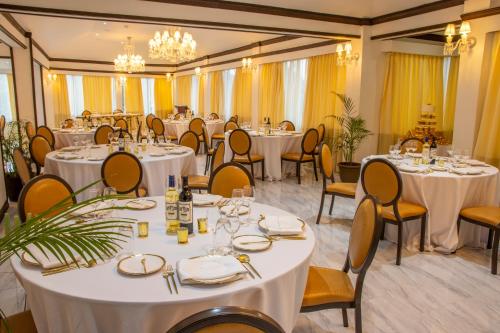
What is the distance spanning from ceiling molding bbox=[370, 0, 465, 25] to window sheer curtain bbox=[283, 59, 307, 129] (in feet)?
8.39

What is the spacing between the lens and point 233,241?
6.89ft

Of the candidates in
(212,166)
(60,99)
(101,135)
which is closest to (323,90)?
(212,166)

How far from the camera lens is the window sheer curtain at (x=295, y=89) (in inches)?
376

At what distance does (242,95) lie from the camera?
12.0 meters

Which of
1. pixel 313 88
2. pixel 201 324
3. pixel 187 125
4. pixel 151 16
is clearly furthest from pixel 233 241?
pixel 187 125

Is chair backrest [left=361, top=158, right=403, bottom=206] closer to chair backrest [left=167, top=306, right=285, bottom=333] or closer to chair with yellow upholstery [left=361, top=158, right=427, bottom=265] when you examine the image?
chair with yellow upholstery [left=361, top=158, right=427, bottom=265]

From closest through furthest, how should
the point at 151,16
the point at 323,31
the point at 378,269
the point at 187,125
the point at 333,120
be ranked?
the point at 378,269 → the point at 151,16 → the point at 323,31 → the point at 333,120 → the point at 187,125

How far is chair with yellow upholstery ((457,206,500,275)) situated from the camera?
143 inches

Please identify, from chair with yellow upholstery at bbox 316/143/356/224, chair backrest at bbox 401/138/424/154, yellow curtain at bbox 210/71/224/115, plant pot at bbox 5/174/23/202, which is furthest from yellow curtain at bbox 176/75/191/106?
chair with yellow upholstery at bbox 316/143/356/224

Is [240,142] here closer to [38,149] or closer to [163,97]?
[38,149]

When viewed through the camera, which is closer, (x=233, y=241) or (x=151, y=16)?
(x=233, y=241)

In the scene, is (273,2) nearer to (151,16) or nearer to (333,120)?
(151,16)

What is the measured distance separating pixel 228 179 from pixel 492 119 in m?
4.09

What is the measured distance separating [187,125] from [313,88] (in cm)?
381
